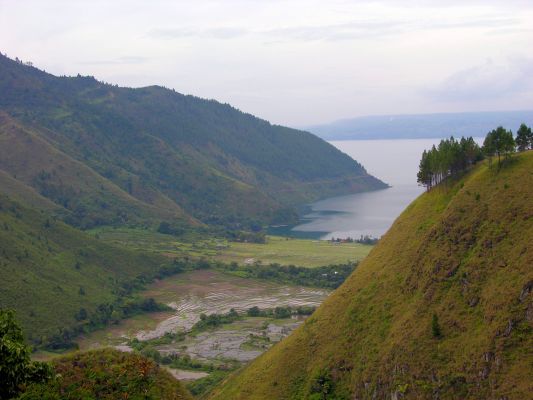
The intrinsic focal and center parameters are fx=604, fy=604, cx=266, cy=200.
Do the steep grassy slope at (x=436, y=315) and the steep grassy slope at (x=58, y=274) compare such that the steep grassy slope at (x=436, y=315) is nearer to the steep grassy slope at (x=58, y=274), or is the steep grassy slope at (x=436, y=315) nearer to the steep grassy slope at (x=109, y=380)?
the steep grassy slope at (x=109, y=380)

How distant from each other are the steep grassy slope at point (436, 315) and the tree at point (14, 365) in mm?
36580

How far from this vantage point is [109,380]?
4753cm

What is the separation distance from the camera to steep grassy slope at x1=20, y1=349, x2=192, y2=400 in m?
45.4

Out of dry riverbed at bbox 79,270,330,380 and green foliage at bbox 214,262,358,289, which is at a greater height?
green foliage at bbox 214,262,358,289

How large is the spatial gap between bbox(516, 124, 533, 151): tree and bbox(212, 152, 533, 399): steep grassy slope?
743 centimetres

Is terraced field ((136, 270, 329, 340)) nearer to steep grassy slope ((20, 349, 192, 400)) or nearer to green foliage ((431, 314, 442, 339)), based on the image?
steep grassy slope ((20, 349, 192, 400))

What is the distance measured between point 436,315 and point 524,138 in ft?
101

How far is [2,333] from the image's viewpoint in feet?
96.2

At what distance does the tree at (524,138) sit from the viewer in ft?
252

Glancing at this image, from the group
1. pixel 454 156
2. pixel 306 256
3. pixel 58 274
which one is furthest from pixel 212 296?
pixel 454 156

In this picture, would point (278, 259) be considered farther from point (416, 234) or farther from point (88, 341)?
point (416, 234)

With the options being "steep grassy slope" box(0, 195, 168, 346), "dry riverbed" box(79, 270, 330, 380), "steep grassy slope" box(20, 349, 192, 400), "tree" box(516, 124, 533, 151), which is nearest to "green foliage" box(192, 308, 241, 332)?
"dry riverbed" box(79, 270, 330, 380)

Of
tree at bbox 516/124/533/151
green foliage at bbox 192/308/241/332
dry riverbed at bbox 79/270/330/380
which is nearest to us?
tree at bbox 516/124/533/151

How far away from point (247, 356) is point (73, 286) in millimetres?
56054
